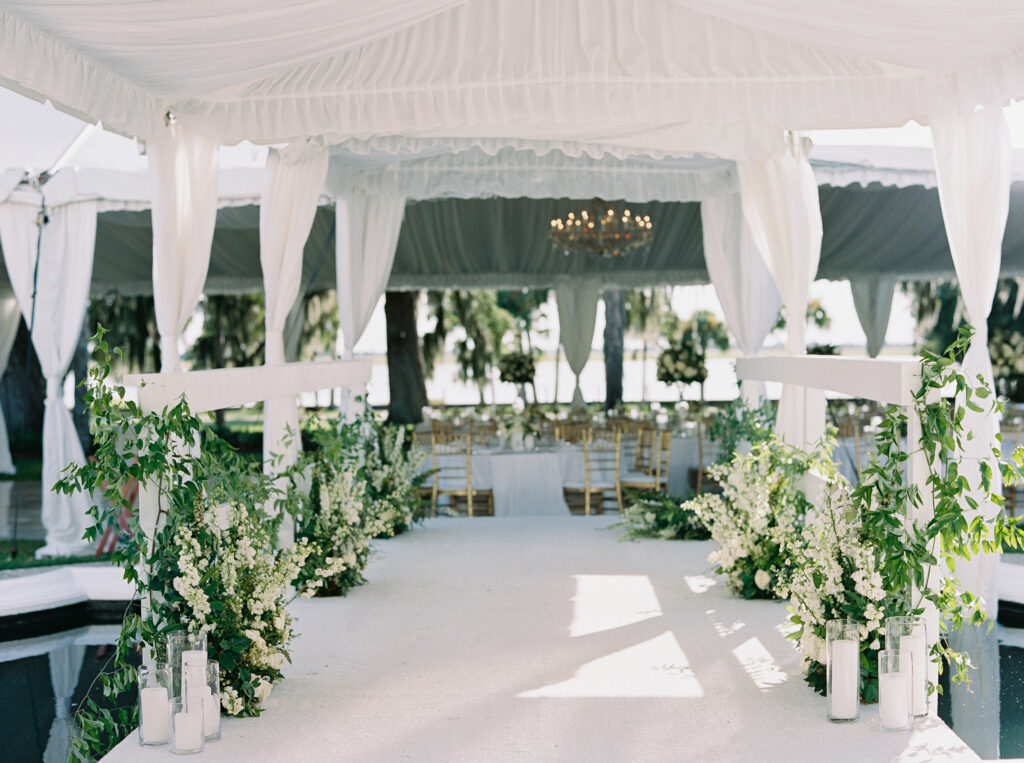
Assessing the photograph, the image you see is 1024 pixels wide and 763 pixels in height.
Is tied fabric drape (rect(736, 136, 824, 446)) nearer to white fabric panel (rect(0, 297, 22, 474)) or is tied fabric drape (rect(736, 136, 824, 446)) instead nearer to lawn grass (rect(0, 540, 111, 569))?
lawn grass (rect(0, 540, 111, 569))

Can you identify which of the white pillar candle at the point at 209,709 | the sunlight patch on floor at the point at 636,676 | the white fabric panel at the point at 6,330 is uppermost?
the white fabric panel at the point at 6,330

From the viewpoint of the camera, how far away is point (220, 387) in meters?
4.67

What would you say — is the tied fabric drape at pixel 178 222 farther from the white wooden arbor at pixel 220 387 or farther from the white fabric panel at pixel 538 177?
the white fabric panel at pixel 538 177

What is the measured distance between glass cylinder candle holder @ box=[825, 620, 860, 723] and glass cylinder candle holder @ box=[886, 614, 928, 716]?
0.14m

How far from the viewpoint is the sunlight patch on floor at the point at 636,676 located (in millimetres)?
4293

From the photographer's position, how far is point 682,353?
11664mm

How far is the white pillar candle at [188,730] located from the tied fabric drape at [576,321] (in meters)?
12.5

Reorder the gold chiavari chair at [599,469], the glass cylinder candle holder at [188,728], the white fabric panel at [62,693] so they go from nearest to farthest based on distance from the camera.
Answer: the glass cylinder candle holder at [188,728] → the white fabric panel at [62,693] → the gold chiavari chair at [599,469]

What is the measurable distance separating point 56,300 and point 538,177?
13.7 feet

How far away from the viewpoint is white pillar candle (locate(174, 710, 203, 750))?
361 centimetres

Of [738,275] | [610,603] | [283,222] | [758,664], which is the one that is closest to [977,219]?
[758,664]

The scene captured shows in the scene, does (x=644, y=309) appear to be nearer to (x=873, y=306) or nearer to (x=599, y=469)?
(x=873, y=306)

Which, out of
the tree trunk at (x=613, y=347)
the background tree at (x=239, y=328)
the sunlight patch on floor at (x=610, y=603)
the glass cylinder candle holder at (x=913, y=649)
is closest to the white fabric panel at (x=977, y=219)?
the sunlight patch on floor at (x=610, y=603)

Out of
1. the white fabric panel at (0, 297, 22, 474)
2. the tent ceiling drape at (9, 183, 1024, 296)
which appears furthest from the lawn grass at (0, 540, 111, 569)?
the white fabric panel at (0, 297, 22, 474)
